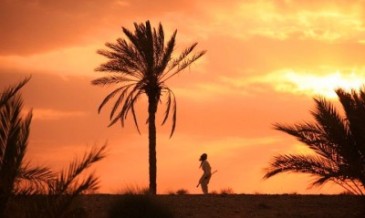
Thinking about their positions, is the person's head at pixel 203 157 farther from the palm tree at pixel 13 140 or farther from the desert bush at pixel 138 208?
the palm tree at pixel 13 140

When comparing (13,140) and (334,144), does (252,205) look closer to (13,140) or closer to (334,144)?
(334,144)

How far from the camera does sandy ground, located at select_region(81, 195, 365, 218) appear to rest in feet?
69.5

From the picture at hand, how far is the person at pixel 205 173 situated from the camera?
27891 millimetres

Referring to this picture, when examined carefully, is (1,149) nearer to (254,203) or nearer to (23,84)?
(23,84)

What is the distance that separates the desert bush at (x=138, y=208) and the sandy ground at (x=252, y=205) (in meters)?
0.39

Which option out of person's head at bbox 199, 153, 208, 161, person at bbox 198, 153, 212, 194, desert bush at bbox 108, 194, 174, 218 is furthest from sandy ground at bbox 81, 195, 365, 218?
person's head at bbox 199, 153, 208, 161

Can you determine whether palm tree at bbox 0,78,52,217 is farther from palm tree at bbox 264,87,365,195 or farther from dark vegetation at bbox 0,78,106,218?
palm tree at bbox 264,87,365,195

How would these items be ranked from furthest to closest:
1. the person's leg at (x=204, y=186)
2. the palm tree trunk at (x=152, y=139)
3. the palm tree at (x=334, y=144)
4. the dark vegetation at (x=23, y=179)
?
the palm tree trunk at (x=152, y=139) → the person's leg at (x=204, y=186) → the palm tree at (x=334, y=144) → the dark vegetation at (x=23, y=179)

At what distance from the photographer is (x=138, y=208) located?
2006 cm

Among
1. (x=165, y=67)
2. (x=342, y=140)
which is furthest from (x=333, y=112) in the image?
(x=165, y=67)

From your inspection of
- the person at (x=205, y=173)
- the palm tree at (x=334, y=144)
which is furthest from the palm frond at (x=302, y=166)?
the person at (x=205, y=173)

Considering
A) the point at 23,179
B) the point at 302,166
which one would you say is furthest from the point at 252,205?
the point at 23,179

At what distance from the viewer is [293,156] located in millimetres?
19750

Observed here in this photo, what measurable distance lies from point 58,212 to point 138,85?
2055cm
